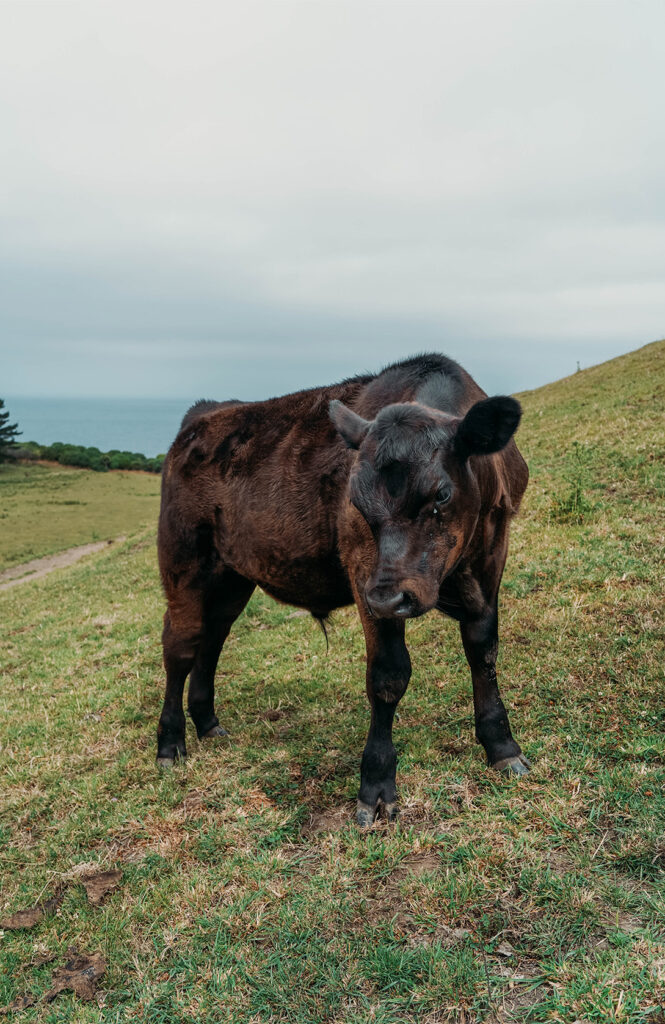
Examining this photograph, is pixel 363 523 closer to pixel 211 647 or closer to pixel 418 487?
pixel 418 487

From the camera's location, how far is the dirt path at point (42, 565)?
2608 centimetres

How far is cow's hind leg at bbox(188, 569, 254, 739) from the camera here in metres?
7.16

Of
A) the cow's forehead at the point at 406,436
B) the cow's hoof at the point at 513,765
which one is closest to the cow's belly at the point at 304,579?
the cow's forehead at the point at 406,436

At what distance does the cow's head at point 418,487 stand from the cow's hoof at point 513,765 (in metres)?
1.73

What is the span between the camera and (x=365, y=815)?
5.00 meters

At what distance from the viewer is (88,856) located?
5.46 m

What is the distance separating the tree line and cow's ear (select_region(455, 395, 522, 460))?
51404 mm

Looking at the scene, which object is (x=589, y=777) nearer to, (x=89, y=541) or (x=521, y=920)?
(x=521, y=920)

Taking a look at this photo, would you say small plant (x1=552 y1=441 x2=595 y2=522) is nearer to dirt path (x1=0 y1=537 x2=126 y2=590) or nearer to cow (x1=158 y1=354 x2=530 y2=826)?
cow (x1=158 y1=354 x2=530 y2=826)

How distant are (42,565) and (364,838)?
26.3 metres

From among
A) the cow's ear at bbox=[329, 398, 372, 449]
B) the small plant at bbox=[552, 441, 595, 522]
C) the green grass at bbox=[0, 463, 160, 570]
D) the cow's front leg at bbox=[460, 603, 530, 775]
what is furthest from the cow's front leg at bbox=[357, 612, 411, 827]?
the green grass at bbox=[0, 463, 160, 570]

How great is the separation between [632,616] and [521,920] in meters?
4.29

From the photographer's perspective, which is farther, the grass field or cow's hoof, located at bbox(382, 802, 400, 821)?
cow's hoof, located at bbox(382, 802, 400, 821)

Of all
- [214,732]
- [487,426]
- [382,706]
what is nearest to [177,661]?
[214,732]
